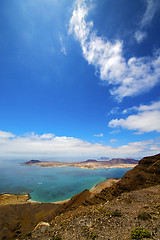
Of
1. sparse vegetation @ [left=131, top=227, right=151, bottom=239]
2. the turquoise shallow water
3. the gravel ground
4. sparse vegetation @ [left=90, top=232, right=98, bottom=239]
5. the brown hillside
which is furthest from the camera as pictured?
the turquoise shallow water

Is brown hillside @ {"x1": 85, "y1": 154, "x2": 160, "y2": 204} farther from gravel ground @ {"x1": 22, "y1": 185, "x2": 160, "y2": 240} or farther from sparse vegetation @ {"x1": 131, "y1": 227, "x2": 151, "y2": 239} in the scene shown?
sparse vegetation @ {"x1": 131, "y1": 227, "x2": 151, "y2": 239}

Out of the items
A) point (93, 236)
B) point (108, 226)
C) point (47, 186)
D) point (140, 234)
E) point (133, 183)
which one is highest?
point (140, 234)

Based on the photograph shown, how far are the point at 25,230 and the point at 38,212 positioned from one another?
9.80 m

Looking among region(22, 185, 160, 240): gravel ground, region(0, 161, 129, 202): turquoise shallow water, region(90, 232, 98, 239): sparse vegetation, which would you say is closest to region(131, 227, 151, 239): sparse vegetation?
region(22, 185, 160, 240): gravel ground

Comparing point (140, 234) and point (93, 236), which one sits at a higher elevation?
point (140, 234)

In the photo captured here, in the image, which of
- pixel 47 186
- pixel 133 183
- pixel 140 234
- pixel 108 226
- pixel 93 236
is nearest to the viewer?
pixel 140 234

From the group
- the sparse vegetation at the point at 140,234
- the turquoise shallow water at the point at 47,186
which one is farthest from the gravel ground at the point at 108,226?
the turquoise shallow water at the point at 47,186

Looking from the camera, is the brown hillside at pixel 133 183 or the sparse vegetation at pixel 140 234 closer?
the sparse vegetation at pixel 140 234

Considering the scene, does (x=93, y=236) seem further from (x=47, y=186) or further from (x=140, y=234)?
(x=47, y=186)

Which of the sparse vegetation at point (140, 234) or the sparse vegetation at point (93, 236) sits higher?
the sparse vegetation at point (140, 234)

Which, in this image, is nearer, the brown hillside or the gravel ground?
the gravel ground

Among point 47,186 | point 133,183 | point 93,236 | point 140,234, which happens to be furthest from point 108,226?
point 47,186

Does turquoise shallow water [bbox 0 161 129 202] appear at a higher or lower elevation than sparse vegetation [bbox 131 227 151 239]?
lower

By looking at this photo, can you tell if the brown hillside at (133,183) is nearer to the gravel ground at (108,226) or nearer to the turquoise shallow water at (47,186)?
the gravel ground at (108,226)
